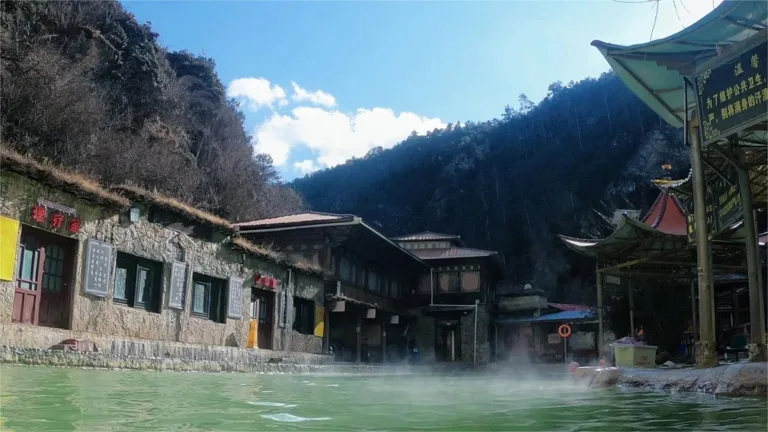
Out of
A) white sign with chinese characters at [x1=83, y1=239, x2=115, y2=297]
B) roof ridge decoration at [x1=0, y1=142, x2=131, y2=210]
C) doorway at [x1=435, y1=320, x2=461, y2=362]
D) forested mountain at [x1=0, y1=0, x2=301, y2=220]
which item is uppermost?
forested mountain at [x1=0, y1=0, x2=301, y2=220]

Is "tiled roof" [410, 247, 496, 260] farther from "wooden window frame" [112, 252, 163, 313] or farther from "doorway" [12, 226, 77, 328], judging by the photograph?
"doorway" [12, 226, 77, 328]

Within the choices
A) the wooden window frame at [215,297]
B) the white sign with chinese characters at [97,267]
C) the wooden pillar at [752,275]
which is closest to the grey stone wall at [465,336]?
the wooden window frame at [215,297]

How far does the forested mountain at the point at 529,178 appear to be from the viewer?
4684cm

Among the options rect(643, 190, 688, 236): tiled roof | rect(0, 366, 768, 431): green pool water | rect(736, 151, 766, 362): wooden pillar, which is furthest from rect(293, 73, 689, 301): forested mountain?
rect(0, 366, 768, 431): green pool water

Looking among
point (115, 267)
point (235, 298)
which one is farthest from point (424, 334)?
point (115, 267)

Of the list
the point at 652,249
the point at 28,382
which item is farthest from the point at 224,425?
the point at 652,249

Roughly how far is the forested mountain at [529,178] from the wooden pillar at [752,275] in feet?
115

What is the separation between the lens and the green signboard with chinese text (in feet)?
20.0

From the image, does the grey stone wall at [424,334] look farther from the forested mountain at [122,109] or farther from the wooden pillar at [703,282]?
the wooden pillar at [703,282]

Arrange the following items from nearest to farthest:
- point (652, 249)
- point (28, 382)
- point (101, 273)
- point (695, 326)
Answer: point (28, 382)
point (101, 273)
point (652, 249)
point (695, 326)

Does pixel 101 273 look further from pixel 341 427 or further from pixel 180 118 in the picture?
pixel 180 118

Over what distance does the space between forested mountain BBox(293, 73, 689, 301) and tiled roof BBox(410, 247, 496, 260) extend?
14.6 metres

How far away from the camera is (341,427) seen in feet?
11.3

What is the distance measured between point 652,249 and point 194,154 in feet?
88.8
